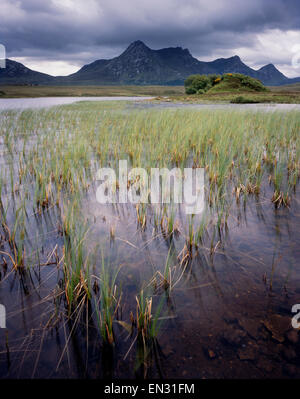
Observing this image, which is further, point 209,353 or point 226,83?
point 226,83

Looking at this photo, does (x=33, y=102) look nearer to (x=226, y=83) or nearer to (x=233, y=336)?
(x=226, y=83)

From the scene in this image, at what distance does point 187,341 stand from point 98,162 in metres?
4.68

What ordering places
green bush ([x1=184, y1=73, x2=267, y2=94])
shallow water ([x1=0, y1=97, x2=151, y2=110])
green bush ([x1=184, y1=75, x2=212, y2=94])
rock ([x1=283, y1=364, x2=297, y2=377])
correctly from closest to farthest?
rock ([x1=283, y1=364, x2=297, y2=377]) < shallow water ([x1=0, y1=97, x2=151, y2=110]) < green bush ([x1=184, y1=73, x2=267, y2=94]) < green bush ([x1=184, y1=75, x2=212, y2=94])

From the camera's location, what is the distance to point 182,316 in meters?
1.73

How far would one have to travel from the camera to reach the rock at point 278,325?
157 cm

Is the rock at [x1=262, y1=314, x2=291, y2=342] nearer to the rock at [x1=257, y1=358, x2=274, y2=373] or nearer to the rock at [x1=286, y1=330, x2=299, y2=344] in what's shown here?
the rock at [x1=286, y1=330, x2=299, y2=344]

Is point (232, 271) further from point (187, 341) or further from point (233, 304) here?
point (187, 341)

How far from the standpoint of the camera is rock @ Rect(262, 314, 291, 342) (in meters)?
1.57

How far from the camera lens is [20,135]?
29.1 ft

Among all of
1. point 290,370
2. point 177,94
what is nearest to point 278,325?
point 290,370

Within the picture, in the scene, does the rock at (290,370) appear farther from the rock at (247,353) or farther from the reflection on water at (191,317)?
the rock at (247,353)

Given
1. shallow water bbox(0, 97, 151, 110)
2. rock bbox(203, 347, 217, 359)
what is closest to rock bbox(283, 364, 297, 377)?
rock bbox(203, 347, 217, 359)

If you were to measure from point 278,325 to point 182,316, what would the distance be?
651 millimetres
